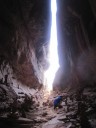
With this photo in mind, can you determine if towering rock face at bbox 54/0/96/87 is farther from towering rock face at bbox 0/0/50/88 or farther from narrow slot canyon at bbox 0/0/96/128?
towering rock face at bbox 0/0/50/88

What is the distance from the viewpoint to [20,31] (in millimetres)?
16719

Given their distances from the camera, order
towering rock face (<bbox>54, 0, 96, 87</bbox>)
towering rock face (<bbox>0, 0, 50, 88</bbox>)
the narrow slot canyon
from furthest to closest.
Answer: towering rock face (<bbox>0, 0, 50, 88</bbox>), towering rock face (<bbox>54, 0, 96, 87</bbox>), the narrow slot canyon

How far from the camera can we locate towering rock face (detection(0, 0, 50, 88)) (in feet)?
44.3

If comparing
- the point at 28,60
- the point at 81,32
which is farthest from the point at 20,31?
the point at 81,32

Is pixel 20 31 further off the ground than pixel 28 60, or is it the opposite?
pixel 20 31

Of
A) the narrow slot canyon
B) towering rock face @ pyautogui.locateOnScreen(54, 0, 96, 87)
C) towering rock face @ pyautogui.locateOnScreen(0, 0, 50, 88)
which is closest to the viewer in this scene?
the narrow slot canyon

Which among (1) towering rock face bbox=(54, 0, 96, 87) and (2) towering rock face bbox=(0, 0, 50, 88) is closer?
(1) towering rock face bbox=(54, 0, 96, 87)

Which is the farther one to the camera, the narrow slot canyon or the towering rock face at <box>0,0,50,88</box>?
the towering rock face at <box>0,0,50,88</box>

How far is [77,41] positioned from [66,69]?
9.02 m

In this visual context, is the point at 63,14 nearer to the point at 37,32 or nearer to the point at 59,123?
the point at 37,32

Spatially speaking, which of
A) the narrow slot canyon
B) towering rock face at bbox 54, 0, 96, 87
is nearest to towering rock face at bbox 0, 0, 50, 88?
the narrow slot canyon

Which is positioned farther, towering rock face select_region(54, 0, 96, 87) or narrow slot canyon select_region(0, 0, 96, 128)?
towering rock face select_region(54, 0, 96, 87)

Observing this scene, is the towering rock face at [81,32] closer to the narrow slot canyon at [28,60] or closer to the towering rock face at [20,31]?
the narrow slot canyon at [28,60]

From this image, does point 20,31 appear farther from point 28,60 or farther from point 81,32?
point 81,32
